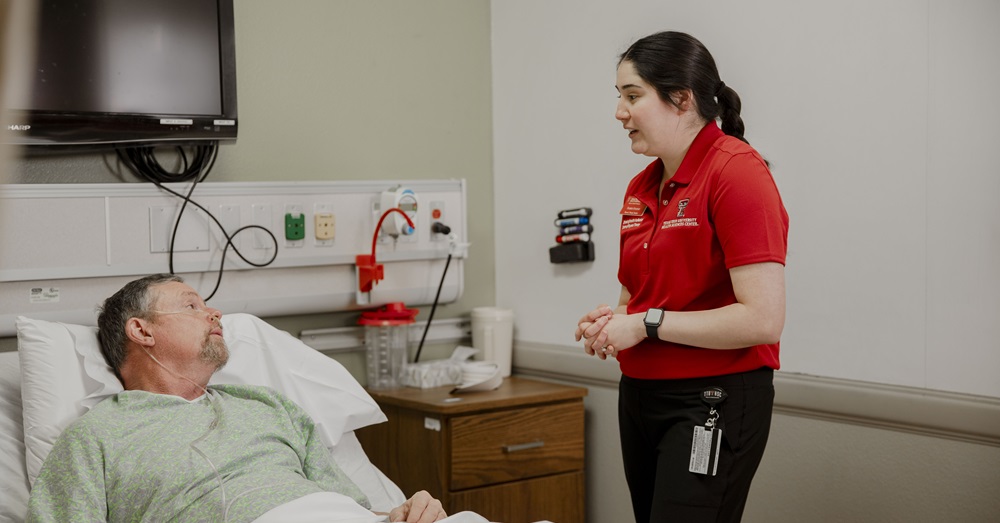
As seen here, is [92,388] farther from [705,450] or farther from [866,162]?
[866,162]

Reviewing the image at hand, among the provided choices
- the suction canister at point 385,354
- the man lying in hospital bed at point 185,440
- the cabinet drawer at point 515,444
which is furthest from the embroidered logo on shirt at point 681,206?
the suction canister at point 385,354

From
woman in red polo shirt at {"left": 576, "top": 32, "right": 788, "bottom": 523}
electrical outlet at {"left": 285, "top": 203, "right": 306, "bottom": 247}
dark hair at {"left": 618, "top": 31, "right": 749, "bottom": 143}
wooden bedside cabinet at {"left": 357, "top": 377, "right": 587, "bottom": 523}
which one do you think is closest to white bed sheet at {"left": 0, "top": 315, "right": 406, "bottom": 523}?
wooden bedside cabinet at {"left": 357, "top": 377, "right": 587, "bottom": 523}

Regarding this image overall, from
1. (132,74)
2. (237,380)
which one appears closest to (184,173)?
(132,74)

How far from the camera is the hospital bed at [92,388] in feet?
6.42

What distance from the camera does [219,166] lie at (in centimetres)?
279

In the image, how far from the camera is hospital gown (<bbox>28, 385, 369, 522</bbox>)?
1.77m

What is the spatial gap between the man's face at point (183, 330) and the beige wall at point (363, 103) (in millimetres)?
685

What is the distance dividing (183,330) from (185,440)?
10.8 inches

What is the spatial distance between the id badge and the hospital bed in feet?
2.72

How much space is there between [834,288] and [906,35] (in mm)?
626

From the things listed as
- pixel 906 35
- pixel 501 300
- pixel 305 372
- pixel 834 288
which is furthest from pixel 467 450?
pixel 906 35

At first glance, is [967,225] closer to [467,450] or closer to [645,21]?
[645,21]

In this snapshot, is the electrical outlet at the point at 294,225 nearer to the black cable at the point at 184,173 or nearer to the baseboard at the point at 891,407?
the black cable at the point at 184,173

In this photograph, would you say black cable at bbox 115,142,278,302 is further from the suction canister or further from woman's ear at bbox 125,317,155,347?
woman's ear at bbox 125,317,155,347
